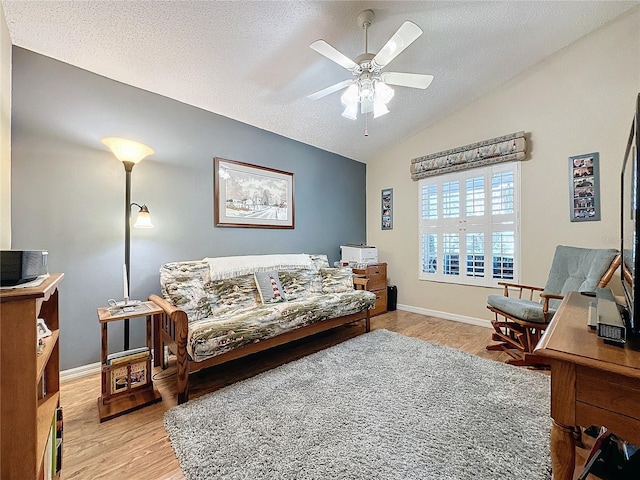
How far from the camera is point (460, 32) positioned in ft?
7.86

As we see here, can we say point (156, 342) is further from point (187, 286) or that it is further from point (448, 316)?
point (448, 316)

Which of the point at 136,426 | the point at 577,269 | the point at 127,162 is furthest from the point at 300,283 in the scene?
the point at 577,269

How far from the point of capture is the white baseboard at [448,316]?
336 cm

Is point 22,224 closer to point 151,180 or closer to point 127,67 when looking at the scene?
point 151,180

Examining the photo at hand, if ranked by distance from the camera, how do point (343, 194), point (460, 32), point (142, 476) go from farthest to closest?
1. point (343, 194)
2. point (460, 32)
3. point (142, 476)

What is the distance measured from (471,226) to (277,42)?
2.98 m

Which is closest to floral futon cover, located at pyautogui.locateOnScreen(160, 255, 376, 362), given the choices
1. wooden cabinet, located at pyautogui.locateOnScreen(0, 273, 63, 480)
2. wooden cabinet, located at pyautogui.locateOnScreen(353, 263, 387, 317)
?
wooden cabinet, located at pyautogui.locateOnScreen(353, 263, 387, 317)

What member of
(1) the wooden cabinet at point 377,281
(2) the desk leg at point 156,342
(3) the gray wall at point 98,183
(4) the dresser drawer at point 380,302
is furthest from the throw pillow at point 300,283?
(2) the desk leg at point 156,342

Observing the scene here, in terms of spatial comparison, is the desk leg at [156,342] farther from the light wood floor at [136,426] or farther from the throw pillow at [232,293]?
the throw pillow at [232,293]

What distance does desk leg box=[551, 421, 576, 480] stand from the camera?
0.78 metres

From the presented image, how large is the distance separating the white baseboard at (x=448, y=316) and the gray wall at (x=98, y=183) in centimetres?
261

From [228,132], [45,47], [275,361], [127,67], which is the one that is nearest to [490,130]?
[228,132]

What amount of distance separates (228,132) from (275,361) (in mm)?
2437

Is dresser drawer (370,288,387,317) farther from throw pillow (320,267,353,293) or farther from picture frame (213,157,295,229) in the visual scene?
picture frame (213,157,295,229)
